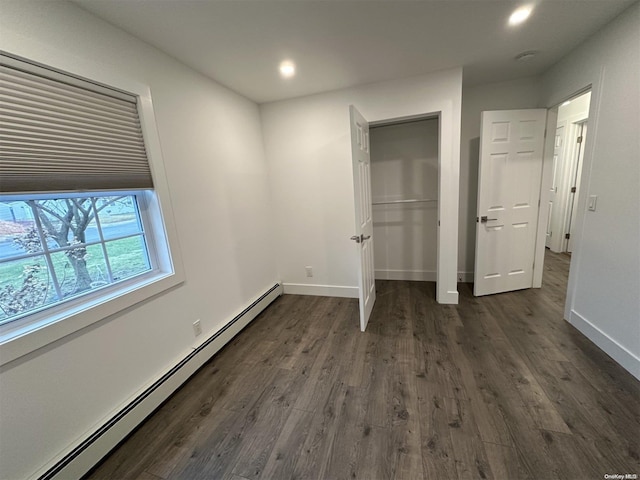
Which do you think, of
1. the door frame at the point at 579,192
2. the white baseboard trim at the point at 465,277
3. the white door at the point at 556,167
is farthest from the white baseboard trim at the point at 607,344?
the white door at the point at 556,167

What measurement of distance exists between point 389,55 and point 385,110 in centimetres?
58

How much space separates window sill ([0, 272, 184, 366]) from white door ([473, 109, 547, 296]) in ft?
10.3

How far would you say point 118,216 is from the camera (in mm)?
1626

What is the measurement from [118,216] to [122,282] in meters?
0.42

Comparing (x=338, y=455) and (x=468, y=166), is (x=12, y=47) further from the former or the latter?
(x=468, y=166)

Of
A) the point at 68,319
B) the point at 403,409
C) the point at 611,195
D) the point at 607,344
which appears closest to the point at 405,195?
the point at 611,195

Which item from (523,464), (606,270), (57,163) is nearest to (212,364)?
(57,163)

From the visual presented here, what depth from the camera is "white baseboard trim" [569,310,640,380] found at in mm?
1672

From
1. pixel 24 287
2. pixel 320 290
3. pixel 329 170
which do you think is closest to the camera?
pixel 24 287

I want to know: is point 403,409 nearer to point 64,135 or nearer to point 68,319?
point 68,319

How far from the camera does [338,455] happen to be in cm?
132

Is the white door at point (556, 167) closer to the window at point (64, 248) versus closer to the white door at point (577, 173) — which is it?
the white door at point (577, 173)

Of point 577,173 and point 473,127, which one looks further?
point 577,173

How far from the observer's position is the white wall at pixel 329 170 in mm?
2464
